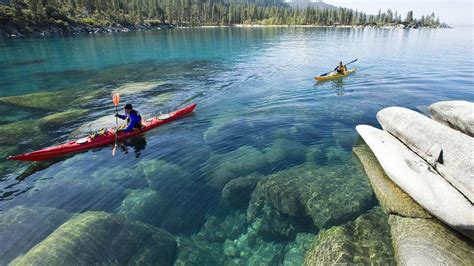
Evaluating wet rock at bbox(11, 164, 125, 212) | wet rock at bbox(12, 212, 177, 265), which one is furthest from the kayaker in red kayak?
wet rock at bbox(12, 212, 177, 265)

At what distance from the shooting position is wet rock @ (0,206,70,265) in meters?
9.61

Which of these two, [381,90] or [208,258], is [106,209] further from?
[381,90]

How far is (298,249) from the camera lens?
975 centimetres

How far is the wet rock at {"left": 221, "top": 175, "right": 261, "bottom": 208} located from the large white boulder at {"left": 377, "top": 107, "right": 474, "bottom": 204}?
6.93 metres

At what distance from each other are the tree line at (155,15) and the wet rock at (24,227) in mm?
101799

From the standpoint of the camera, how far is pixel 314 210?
11047mm

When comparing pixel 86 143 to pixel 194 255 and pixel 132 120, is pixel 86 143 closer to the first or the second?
pixel 132 120

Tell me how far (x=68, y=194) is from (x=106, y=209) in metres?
2.27

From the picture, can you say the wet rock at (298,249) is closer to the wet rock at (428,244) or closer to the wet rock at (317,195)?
the wet rock at (317,195)

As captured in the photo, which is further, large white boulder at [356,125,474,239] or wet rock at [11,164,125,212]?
wet rock at [11,164,125,212]

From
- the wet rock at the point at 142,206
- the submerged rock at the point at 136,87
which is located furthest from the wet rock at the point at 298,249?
the submerged rock at the point at 136,87

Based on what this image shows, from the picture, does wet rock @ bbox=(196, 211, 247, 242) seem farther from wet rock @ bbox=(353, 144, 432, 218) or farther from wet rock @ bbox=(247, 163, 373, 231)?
wet rock @ bbox=(353, 144, 432, 218)

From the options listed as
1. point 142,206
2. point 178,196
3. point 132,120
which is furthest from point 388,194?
point 132,120

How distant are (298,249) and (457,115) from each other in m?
9.38
